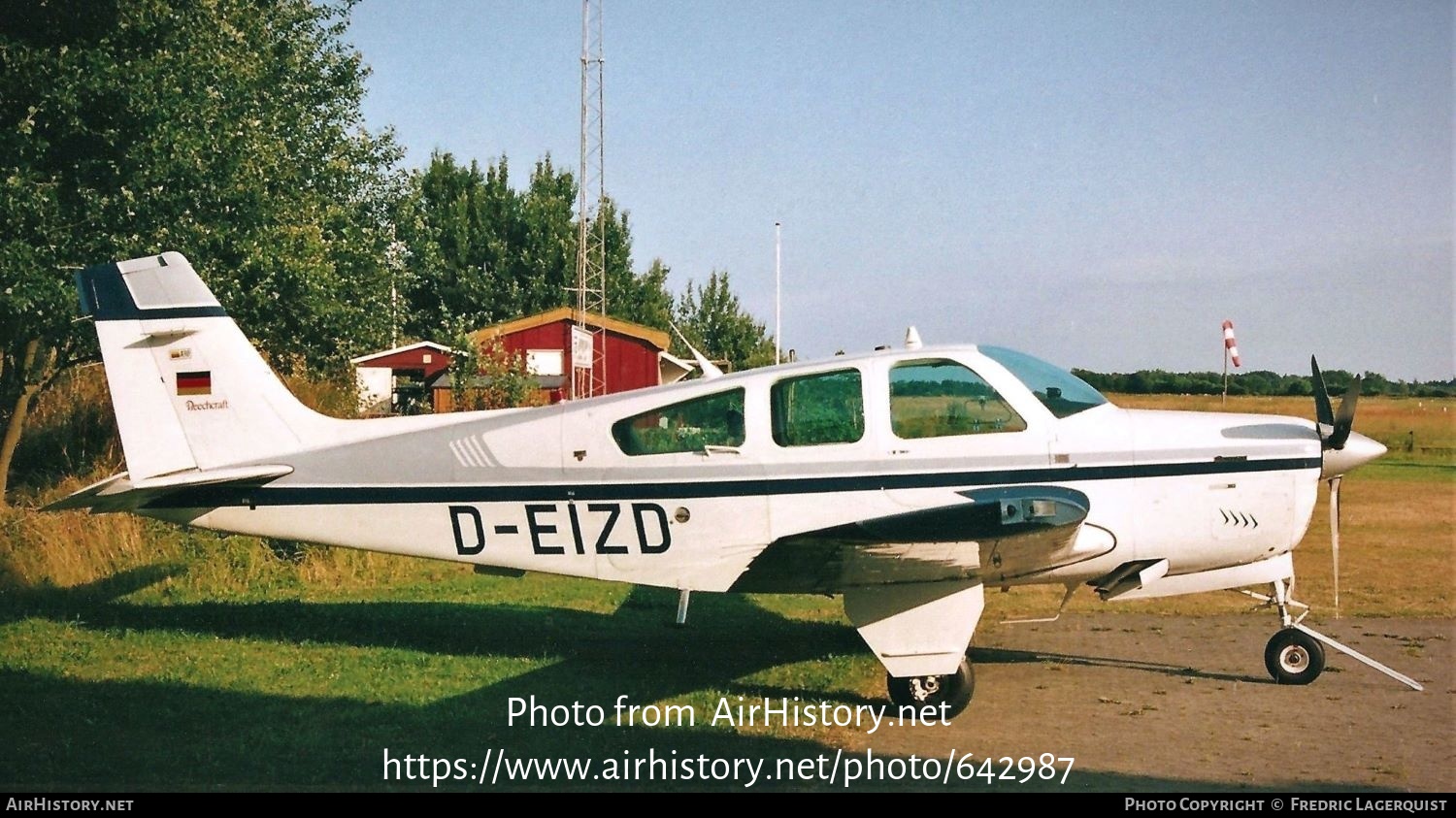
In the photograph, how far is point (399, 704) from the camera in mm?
6855

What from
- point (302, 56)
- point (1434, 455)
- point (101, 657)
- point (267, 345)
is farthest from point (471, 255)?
point (101, 657)

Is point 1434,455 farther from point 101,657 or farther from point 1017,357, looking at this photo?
point 101,657

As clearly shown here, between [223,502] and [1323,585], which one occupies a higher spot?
[223,502]

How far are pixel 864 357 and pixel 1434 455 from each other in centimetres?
2775

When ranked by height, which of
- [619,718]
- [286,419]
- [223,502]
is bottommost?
[619,718]

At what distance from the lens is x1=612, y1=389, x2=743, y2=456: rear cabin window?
6.77 metres

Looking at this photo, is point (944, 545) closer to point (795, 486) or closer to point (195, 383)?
point (795, 486)

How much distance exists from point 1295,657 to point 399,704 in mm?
5801

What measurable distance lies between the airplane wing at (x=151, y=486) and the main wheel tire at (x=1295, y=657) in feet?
21.8

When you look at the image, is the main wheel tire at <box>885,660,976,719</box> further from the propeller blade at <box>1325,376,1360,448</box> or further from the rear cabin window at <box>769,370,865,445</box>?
the propeller blade at <box>1325,376,1360,448</box>

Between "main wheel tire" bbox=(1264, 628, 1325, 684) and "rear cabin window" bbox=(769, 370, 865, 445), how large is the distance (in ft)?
10.5

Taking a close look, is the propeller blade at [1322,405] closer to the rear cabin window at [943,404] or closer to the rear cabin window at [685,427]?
the rear cabin window at [943,404]

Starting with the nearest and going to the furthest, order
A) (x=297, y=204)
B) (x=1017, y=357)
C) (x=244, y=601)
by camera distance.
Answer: (x=1017, y=357) < (x=244, y=601) < (x=297, y=204)

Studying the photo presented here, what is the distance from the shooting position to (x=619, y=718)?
6.47 m
